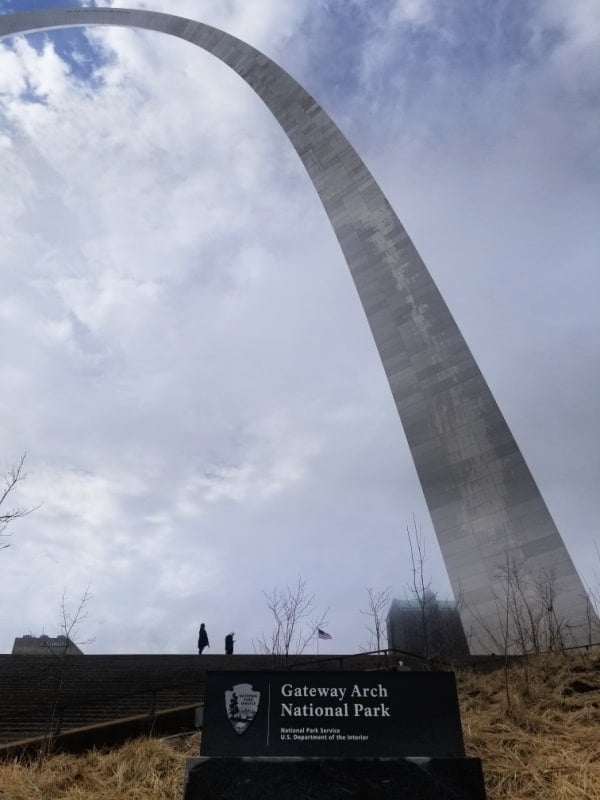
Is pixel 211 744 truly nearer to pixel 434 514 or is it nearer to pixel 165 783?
pixel 165 783

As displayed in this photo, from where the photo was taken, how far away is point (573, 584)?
1594 cm

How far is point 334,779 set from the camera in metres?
4.54

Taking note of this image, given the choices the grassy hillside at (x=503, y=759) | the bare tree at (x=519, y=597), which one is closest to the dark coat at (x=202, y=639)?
the bare tree at (x=519, y=597)

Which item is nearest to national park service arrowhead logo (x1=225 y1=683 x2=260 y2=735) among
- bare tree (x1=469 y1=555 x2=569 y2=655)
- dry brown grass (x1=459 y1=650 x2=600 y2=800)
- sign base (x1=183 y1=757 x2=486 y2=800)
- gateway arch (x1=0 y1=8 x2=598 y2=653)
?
sign base (x1=183 y1=757 x2=486 y2=800)

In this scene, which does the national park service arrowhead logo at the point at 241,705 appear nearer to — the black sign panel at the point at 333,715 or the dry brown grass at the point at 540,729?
the black sign panel at the point at 333,715

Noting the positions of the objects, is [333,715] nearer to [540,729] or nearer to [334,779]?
[334,779]

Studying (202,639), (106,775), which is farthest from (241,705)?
(202,639)

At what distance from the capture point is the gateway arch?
16.7 meters

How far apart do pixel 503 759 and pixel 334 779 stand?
2120 millimetres

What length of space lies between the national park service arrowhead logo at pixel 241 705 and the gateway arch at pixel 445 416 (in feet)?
32.9

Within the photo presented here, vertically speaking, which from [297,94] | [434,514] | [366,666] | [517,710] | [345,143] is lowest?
[517,710]

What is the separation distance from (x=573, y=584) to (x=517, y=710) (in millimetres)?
10078

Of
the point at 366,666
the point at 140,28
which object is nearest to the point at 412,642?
the point at 366,666

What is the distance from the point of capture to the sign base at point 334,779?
445 cm
